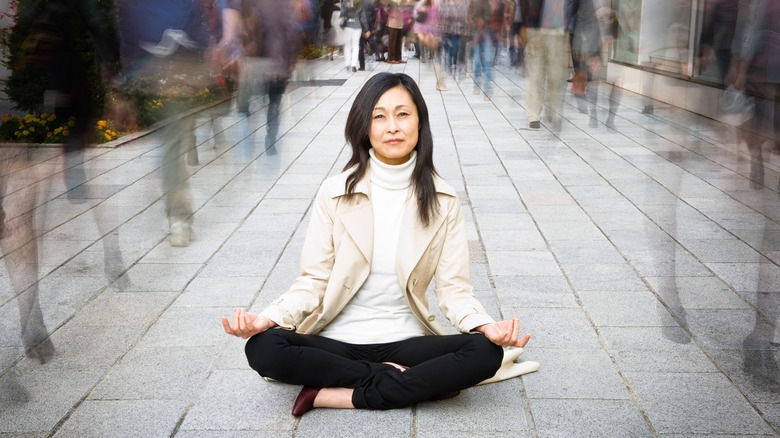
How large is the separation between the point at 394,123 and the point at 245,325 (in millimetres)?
903

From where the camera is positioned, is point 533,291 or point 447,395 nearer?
point 447,395

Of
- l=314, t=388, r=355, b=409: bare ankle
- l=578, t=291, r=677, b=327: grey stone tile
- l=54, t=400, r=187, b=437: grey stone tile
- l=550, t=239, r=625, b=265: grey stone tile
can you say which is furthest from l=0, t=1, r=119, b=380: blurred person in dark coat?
l=550, t=239, r=625, b=265: grey stone tile

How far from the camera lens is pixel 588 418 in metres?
2.96

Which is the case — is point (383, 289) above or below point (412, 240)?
below

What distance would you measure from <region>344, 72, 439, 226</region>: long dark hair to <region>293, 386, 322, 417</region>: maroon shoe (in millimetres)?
728

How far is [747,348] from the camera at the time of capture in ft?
11.8

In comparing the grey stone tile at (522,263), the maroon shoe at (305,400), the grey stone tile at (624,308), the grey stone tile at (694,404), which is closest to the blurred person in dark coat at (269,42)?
the grey stone tile at (522,263)

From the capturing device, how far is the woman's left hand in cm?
279

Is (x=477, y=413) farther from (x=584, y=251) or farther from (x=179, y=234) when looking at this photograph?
(x=179, y=234)

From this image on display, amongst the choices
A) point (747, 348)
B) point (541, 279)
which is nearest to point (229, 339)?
point (541, 279)

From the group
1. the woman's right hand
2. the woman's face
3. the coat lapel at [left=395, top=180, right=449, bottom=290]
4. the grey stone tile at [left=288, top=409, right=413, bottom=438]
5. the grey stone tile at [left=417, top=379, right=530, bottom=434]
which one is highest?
the woman's face

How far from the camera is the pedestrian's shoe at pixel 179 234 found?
17.6ft

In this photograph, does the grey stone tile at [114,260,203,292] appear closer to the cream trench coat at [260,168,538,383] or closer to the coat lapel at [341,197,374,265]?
the cream trench coat at [260,168,538,383]

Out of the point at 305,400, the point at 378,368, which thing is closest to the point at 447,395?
the point at 378,368
